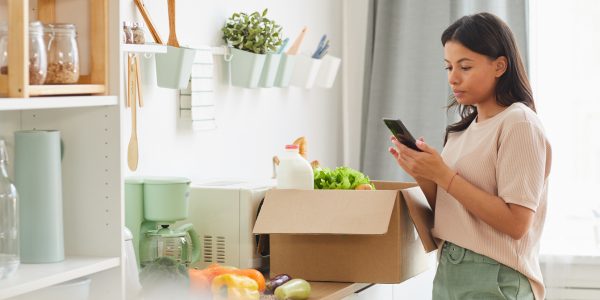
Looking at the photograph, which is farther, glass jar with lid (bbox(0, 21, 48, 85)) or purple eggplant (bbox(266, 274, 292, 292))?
purple eggplant (bbox(266, 274, 292, 292))

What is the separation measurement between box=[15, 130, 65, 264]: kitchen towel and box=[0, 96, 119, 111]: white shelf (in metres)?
0.10

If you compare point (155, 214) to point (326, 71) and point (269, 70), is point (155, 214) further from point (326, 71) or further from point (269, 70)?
point (326, 71)

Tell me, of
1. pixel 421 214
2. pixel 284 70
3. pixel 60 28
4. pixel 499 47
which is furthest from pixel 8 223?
pixel 284 70

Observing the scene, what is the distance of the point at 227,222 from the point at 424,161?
0.63 metres

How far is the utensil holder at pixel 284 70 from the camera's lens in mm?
2328

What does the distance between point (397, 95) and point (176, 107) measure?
4.67 ft

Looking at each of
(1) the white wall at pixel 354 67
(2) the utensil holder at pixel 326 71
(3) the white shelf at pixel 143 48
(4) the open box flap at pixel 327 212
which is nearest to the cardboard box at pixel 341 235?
(4) the open box flap at pixel 327 212

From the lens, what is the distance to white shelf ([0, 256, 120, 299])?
984 millimetres

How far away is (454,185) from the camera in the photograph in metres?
1.43

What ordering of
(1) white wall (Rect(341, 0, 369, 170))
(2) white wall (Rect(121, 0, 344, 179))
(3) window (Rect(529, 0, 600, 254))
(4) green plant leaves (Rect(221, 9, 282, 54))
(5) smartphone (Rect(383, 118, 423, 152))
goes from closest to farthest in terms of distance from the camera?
(5) smartphone (Rect(383, 118, 423, 152)), (2) white wall (Rect(121, 0, 344, 179)), (4) green plant leaves (Rect(221, 9, 282, 54)), (3) window (Rect(529, 0, 600, 254)), (1) white wall (Rect(341, 0, 369, 170))

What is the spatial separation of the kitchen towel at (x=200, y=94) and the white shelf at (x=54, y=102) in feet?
2.48

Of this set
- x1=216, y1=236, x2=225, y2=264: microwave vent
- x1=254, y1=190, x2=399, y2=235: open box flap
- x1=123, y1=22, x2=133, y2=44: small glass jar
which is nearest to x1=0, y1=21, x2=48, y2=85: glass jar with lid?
x1=123, y1=22, x2=133, y2=44: small glass jar

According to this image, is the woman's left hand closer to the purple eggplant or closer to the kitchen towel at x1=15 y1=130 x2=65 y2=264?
the purple eggplant

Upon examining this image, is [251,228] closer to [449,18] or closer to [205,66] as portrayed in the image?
[205,66]
